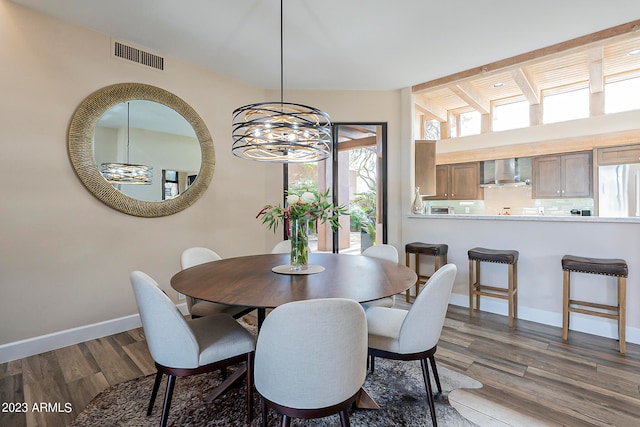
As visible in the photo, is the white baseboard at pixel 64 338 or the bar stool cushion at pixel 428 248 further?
the bar stool cushion at pixel 428 248

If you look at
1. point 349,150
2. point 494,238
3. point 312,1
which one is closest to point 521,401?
point 494,238

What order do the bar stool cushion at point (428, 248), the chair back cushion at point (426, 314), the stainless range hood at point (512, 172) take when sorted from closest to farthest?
the chair back cushion at point (426, 314), the bar stool cushion at point (428, 248), the stainless range hood at point (512, 172)

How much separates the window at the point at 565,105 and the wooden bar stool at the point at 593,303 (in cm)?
379

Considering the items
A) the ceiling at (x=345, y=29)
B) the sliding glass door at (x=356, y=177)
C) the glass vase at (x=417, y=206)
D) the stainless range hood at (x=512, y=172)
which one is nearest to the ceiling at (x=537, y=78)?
the ceiling at (x=345, y=29)

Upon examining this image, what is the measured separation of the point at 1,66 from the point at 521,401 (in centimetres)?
431

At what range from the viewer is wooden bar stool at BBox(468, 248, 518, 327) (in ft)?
9.59

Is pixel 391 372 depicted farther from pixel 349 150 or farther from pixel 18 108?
pixel 18 108

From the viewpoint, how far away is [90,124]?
2660mm

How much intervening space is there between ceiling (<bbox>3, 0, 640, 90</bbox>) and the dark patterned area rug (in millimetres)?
2764

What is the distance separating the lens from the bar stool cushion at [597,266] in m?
2.39

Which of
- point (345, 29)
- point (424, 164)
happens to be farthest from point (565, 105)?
point (345, 29)

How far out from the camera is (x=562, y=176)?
526 cm

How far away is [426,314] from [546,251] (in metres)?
2.31

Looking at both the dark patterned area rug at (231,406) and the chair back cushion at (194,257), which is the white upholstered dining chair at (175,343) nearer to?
the dark patterned area rug at (231,406)
